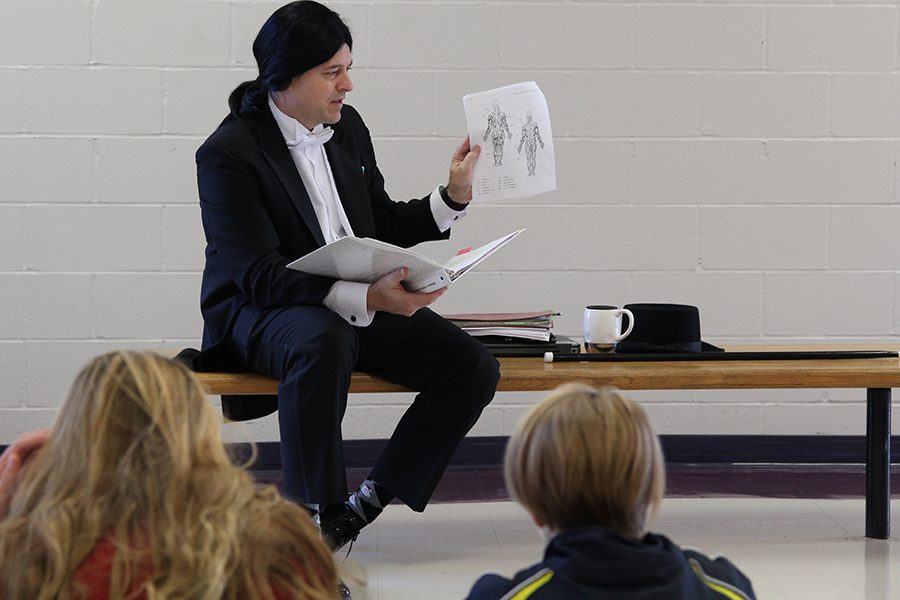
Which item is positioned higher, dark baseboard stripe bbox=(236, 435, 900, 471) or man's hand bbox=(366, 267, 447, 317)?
man's hand bbox=(366, 267, 447, 317)

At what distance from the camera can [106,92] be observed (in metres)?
3.80

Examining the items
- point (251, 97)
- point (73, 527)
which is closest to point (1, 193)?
point (251, 97)

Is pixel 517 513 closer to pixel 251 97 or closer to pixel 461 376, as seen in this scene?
pixel 461 376

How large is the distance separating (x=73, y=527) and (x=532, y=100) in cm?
195

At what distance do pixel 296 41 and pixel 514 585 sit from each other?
6.00 ft

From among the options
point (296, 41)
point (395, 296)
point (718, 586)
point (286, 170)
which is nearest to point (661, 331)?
point (395, 296)

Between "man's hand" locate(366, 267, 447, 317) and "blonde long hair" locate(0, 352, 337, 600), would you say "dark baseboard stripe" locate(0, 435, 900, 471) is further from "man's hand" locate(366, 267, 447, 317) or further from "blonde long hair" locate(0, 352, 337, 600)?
"blonde long hair" locate(0, 352, 337, 600)

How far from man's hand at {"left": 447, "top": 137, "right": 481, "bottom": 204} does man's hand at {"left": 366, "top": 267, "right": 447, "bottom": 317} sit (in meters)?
0.42

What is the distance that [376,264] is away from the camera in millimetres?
2660

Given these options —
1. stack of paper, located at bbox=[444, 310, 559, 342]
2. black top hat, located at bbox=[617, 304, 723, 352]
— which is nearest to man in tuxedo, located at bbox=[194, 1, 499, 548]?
stack of paper, located at bbox=[444, 310, 559, 342]

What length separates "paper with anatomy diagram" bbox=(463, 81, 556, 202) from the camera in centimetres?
294

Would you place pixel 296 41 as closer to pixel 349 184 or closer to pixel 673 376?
pixel 349 184

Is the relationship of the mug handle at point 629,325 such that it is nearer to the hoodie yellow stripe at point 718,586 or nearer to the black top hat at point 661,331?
the black top hat at point 661,331

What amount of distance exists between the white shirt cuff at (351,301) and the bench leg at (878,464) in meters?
1.30
